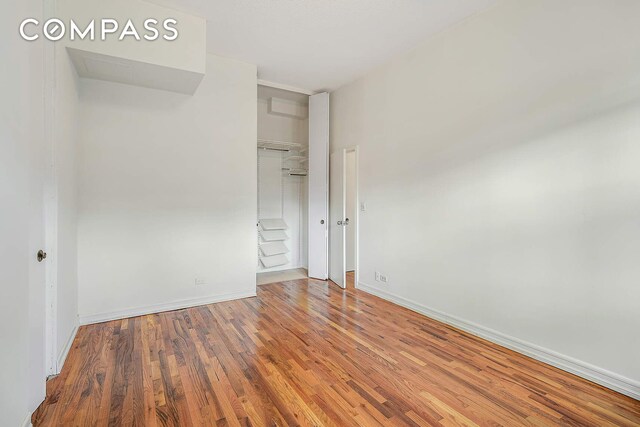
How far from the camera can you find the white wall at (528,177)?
6.89 ft

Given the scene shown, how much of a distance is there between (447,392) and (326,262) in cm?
315

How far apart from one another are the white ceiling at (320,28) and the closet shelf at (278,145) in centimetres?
133

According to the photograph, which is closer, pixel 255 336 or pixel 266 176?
pixel 255 336

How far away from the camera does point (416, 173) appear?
364 cm

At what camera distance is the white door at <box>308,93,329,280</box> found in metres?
5.04

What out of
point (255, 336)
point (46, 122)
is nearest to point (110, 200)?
point (46, 122)

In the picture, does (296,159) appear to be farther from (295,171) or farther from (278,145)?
(278,145)

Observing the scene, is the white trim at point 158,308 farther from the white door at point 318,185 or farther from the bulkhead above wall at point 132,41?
the bulkhead above wall at point 132,41

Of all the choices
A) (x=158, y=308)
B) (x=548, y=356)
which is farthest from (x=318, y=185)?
(x=548, y=356)

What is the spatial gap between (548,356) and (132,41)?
4.57m

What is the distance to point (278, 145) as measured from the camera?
18.4 ft

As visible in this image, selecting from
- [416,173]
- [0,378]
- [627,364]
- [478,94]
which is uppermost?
[478,94]

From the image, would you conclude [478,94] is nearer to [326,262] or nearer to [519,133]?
[519,133]

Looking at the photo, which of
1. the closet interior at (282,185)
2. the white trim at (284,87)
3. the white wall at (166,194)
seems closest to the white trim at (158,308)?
the white wall at (166,194)
